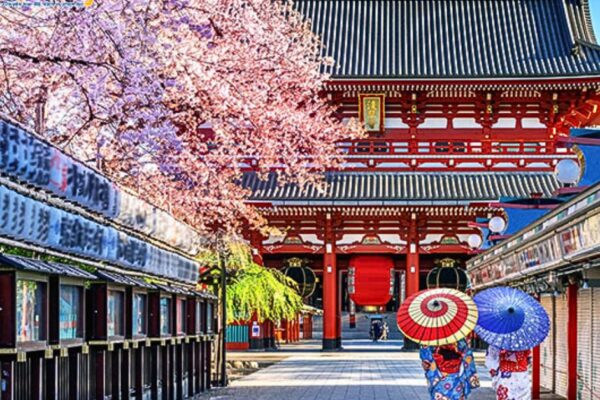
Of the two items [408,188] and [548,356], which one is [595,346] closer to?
[548,356]

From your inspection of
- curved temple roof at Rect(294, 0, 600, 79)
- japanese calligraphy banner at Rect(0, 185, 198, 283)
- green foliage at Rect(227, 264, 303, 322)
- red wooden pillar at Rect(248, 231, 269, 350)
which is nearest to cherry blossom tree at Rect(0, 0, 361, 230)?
japanese calligraphy banner at Rect(0, 185, 198, 283)

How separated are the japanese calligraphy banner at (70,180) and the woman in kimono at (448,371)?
14.2 feet

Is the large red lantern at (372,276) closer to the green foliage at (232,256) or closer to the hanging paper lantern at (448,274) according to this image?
the hanging paper lantern at (448,274)

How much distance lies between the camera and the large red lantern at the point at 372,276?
4609 centimetres

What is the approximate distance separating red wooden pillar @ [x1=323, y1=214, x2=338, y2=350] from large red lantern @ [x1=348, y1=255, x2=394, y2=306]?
5.23ft

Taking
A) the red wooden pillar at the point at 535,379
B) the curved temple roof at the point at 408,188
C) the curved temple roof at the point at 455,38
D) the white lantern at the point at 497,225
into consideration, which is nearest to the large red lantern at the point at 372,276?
the curved temple roof at the point at 408,188

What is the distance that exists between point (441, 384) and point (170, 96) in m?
5.93

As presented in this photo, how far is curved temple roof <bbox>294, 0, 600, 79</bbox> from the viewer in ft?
145

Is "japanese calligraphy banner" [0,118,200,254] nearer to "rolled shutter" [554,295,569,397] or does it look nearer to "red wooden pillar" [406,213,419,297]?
"rolled shutter" [554,295,569,397]

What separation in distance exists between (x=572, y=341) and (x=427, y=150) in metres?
25.1

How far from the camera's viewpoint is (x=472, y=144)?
44531 mm

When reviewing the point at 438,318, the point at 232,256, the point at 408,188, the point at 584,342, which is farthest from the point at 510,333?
the point at 408,188

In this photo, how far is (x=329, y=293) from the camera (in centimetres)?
4394

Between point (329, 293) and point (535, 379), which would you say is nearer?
point (535, 379)
